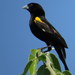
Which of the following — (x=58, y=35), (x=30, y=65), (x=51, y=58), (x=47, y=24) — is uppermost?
(x=47, y=24)

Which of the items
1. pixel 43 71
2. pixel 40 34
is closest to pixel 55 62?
pixel 43 71

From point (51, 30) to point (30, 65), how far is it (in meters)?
2.19

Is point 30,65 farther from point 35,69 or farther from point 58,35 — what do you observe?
point 58,35

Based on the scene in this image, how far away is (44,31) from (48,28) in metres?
0.13

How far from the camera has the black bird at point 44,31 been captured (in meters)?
3.10

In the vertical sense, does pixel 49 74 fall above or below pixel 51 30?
below

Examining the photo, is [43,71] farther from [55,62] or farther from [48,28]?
[48,28]

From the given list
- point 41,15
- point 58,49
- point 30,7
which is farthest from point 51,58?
point 30,7

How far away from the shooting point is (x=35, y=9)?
14.3 feet

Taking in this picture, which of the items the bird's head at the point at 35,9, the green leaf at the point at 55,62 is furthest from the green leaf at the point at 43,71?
the bird's head at the point at 35,9

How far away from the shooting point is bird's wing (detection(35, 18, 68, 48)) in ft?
10.6

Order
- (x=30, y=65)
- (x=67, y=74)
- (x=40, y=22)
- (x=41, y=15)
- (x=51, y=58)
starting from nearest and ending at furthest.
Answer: (x=67, y=74) < (x=30, y=65) < (x=51, y=58) < (x=40, y=22) < (x=41, y=15)

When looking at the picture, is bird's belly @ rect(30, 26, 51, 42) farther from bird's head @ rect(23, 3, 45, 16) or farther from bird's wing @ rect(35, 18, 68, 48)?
bird's head @ rect(23, 3, 45, 16)

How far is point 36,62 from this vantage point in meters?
1.45
